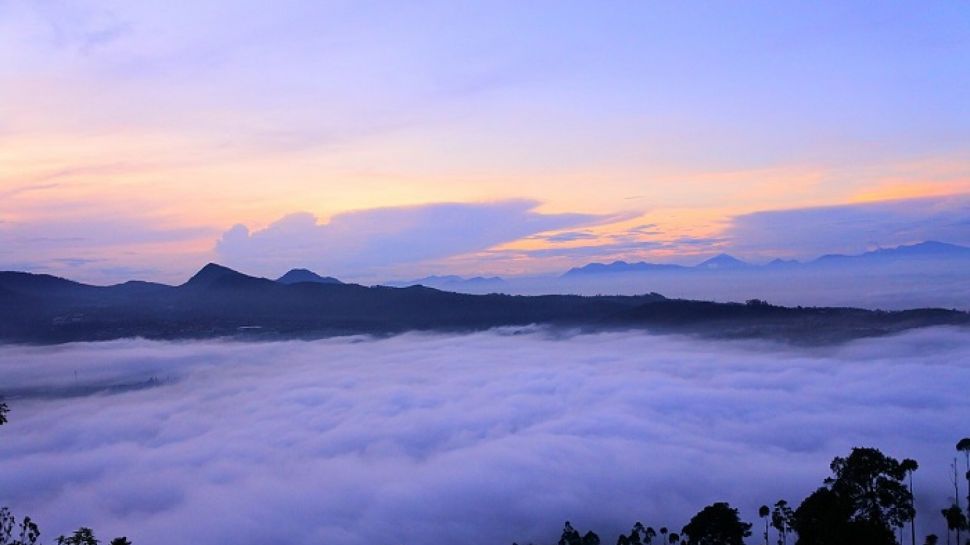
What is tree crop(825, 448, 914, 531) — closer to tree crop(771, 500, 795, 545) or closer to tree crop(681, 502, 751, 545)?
tree crop(771, 500, 795, 545)

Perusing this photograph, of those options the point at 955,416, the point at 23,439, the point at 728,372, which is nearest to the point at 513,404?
the point at 728,372

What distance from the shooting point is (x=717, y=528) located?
1575 inches

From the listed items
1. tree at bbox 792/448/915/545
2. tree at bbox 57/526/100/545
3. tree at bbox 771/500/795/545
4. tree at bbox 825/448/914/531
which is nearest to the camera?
tree at bbox 57/526/100/545

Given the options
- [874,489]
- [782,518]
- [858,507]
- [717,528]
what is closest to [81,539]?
[717,528]

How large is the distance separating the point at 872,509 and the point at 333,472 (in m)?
89.7

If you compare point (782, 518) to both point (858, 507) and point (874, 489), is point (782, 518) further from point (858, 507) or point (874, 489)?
point (874, 489)

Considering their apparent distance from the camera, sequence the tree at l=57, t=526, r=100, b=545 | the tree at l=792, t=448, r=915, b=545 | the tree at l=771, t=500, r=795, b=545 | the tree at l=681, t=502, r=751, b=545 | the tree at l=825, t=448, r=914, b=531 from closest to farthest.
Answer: the tree at l=57, t=526, r=100, b=545
the tree at l=792, t=448, r=915, b=545
the tree at l=825, t=448, r=914, b=531
the tree at l=681, t=502, r=751, b=545
the tree at l=771, t=500, r=795, b=545

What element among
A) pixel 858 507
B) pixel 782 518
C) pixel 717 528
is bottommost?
pixel 782 518

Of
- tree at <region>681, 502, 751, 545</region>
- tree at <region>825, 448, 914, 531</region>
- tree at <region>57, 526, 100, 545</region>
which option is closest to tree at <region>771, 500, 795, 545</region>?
tree at <region>681, 502, 751, 545</region>

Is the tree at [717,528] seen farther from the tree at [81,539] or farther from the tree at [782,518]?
the tree at [81,539]

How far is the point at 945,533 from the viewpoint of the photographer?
206 feet

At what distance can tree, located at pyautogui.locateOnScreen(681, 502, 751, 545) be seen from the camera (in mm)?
39500

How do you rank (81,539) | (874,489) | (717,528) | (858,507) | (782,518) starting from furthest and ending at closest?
(782,518) → (717,528) → (874,489) → (858,507) → (81,539)

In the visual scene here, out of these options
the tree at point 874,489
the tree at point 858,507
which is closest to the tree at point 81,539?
the tree at point 858,507
